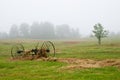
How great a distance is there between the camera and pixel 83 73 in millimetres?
22578

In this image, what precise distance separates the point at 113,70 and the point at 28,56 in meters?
17.7

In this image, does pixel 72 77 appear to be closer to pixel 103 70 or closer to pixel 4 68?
pixel 103 70

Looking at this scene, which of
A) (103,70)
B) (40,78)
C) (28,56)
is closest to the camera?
(40,78)

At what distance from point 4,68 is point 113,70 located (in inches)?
457

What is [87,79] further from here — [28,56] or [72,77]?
[28,56]

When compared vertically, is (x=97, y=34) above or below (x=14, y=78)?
above

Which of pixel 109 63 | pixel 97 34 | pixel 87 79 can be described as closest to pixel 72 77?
pixel 87 79

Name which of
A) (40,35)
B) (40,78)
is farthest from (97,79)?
(40,35)

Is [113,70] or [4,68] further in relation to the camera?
[4,68]

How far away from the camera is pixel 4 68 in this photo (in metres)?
28.6

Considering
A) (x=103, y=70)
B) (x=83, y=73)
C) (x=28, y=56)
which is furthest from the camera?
(x=28, y=56)

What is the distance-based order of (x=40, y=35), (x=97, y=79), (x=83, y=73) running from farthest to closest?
(x=40, y=35), (x=83, y=73), (x=97, y=79)

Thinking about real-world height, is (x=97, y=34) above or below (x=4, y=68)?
above

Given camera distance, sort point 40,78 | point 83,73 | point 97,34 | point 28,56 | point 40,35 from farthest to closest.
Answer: point 40,35 → point 97,34 → point 28,56 → point 83,73 → point 40,78
